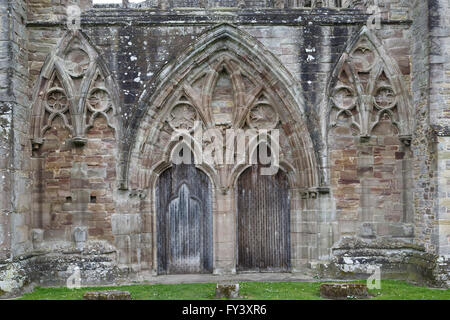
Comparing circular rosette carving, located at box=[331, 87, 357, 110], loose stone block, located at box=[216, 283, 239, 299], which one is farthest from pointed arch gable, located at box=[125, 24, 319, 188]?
loose stone block, located at box=[216, 283, 239, 299]

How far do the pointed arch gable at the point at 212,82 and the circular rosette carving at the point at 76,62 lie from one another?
4.40ft

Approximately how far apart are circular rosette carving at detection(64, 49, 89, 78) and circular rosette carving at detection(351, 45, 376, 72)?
5493mm

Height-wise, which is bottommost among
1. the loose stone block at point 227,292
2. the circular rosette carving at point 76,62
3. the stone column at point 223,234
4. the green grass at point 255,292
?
the green grass at point 255,292

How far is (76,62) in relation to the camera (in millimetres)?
10844

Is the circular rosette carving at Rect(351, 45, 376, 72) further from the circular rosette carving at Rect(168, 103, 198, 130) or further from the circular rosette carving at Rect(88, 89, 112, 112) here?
the circular rosette carving at Rect(88, 89, 112, 112)

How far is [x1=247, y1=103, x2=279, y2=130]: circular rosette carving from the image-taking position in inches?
449

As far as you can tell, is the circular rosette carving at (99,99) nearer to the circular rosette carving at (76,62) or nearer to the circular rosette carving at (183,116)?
the circular rosette carving at (76,62)

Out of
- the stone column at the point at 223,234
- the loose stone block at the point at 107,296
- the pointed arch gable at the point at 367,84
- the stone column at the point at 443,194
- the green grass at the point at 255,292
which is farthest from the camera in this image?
the stone column at the point at 223,234

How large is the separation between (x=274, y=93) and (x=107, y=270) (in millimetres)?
4924

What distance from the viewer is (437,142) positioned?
9.91m

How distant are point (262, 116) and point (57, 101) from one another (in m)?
4.23

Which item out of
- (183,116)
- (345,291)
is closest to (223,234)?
(183,116)

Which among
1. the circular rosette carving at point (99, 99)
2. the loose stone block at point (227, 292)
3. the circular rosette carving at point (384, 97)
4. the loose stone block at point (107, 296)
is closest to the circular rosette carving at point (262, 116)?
the circular rosette carving at point (384, 97)

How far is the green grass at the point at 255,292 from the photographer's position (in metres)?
9.00
